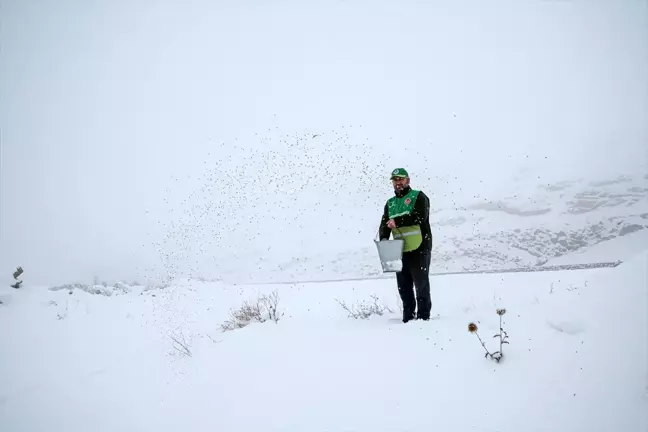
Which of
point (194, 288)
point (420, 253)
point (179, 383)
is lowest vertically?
point (194, 288)

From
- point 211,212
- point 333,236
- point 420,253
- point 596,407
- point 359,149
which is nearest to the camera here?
point 596,407

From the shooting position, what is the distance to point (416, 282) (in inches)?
167

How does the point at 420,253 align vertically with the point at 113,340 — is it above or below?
above

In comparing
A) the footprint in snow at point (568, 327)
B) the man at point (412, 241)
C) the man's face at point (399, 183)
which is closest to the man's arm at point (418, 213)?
Result: the man at point (412, 241)

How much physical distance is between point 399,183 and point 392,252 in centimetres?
85

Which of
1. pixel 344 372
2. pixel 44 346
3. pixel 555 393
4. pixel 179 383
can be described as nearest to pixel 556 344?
pixel 555 393

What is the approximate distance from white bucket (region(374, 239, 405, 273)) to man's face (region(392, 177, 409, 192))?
667 millimetres

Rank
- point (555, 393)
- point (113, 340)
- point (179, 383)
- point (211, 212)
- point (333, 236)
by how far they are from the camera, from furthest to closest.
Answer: point (333, 236) → point (211, 212) → point (113, 340) → point (179, 383) → point (555, 393)

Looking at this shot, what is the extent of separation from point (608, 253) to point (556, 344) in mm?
10581

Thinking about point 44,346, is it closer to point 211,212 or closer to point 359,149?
point 211,212

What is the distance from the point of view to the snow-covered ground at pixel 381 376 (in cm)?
214

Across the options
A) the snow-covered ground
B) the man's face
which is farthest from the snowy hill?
the man's face

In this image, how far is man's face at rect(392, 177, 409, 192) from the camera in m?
4.49

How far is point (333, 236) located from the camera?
1627cm
